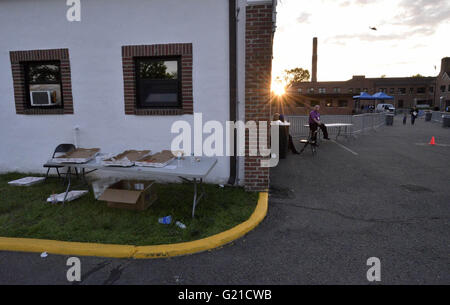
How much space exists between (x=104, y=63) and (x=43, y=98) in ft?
6.30

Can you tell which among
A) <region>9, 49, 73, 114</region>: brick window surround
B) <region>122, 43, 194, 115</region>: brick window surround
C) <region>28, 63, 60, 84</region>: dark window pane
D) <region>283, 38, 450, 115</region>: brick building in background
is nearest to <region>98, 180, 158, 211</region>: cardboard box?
<region>122, 43, 194, 115</region>: brick window surround

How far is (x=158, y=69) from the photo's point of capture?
6.39 meters

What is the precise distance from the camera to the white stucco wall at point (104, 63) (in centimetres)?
596

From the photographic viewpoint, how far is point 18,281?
311 cm

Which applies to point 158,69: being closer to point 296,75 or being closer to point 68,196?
point 68,196

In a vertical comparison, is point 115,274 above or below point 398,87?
below

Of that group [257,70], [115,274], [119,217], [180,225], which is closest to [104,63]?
[257,70]

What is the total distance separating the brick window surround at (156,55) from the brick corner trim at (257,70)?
1.30 meters

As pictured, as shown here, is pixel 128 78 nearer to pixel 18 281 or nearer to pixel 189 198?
pixel 189 198

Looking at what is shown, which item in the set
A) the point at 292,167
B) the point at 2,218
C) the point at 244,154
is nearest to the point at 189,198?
the point at 244,154

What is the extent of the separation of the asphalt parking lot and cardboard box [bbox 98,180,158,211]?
4.48 feet

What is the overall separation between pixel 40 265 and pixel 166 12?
513cm

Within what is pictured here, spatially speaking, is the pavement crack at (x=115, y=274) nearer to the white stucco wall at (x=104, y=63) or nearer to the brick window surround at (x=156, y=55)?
the white stucco wall at (x=104, y=63)

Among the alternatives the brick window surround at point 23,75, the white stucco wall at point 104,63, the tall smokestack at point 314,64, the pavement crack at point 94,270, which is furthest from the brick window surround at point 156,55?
the tall smokestack at point 314,64
